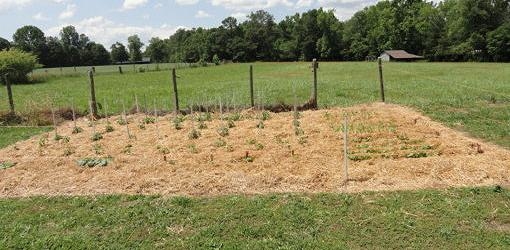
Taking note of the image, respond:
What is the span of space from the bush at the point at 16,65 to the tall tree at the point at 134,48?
89.1m

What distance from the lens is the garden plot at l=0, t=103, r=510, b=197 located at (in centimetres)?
704

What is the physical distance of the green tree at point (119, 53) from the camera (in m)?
121

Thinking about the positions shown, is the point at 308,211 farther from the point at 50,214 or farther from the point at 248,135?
the point at 248,135

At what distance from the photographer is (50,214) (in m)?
6.14

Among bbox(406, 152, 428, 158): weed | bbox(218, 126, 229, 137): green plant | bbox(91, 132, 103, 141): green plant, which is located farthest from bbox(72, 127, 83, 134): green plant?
bbox(406, 152, 428, 158): weed

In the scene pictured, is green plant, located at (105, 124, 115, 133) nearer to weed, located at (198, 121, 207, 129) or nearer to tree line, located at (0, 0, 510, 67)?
weed, located at (198, 121, 207, 129)

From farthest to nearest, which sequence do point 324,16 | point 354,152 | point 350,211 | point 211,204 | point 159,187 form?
point 324,16, point 354,152, point 159,187, point 211,204, point 350,211

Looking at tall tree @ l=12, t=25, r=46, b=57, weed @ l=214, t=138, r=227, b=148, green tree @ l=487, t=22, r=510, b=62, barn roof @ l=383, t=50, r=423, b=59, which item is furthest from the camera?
tall tree @ l=12, t=25, r=46, b=57

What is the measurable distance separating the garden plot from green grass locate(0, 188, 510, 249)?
48cm

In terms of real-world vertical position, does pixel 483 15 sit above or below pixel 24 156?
above

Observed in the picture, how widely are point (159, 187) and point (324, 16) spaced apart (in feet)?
309

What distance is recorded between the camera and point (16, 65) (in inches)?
1470

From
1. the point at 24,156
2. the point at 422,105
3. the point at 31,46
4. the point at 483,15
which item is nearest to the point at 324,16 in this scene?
the point at 483,15

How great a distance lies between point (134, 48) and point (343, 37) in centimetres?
6284
